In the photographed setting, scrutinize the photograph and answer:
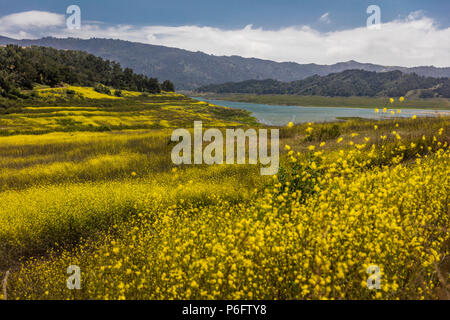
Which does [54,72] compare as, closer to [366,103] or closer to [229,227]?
[229,227]

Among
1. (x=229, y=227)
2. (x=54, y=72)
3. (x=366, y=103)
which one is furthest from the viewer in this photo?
(x=366, y=103)

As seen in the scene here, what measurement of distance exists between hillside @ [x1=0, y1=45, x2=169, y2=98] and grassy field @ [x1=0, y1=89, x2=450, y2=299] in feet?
161

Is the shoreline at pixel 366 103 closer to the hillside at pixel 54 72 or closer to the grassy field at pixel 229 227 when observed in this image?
the hillside at pixel 54 72

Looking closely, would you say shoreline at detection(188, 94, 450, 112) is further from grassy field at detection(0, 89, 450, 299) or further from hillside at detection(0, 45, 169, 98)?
grassy field at detection(0, 89, 450, 299)

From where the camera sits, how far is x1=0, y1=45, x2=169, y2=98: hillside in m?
51.9

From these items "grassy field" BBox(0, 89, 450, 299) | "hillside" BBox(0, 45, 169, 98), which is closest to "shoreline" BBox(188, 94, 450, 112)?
"hillside" BBox(0, 45, 169, 98)

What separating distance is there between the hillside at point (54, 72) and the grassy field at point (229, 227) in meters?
49.1

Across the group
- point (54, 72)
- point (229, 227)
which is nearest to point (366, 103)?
point (54, 72)

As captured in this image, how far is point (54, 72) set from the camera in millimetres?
61656

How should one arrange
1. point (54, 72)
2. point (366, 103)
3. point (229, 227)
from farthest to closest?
point (366, 103) < point (54, 72) < point (229, 227)

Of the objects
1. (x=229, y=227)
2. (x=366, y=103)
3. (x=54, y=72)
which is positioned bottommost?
(x=229, y=227)

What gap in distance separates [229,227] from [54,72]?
7485 centimetres

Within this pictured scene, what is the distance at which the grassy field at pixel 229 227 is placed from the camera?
3.30m
